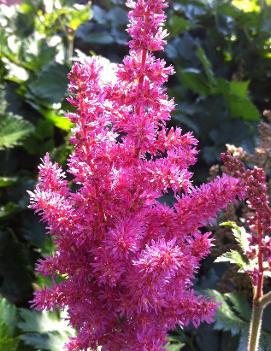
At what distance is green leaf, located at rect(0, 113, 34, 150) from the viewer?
6.30 ft

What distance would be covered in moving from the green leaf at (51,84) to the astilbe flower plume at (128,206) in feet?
4.18

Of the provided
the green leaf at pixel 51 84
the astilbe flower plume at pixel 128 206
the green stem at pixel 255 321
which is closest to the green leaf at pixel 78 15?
the green leaf at pixel 51 84

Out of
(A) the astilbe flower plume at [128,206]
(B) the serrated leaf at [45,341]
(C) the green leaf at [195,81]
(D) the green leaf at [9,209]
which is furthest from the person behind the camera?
(C) the green leaf at [195,81]

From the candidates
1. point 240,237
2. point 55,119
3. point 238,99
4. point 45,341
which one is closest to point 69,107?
point 55,119

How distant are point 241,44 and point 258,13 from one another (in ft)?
0.49

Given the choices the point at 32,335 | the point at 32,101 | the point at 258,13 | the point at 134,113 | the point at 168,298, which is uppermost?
the point at 258,13

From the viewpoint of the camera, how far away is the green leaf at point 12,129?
6.30 feet

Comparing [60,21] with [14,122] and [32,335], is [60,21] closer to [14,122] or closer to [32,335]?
[14,122]

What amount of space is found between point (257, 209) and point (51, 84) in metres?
1.42

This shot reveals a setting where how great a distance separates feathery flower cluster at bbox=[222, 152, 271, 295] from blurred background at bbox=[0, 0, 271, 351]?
36 cm

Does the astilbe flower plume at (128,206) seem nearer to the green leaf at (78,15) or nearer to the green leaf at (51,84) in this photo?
the green leaf at (51,84)

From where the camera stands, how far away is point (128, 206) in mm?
819

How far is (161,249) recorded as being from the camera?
747 mm

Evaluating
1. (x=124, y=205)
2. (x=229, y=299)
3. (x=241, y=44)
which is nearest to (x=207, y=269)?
(x=229, y=299)
